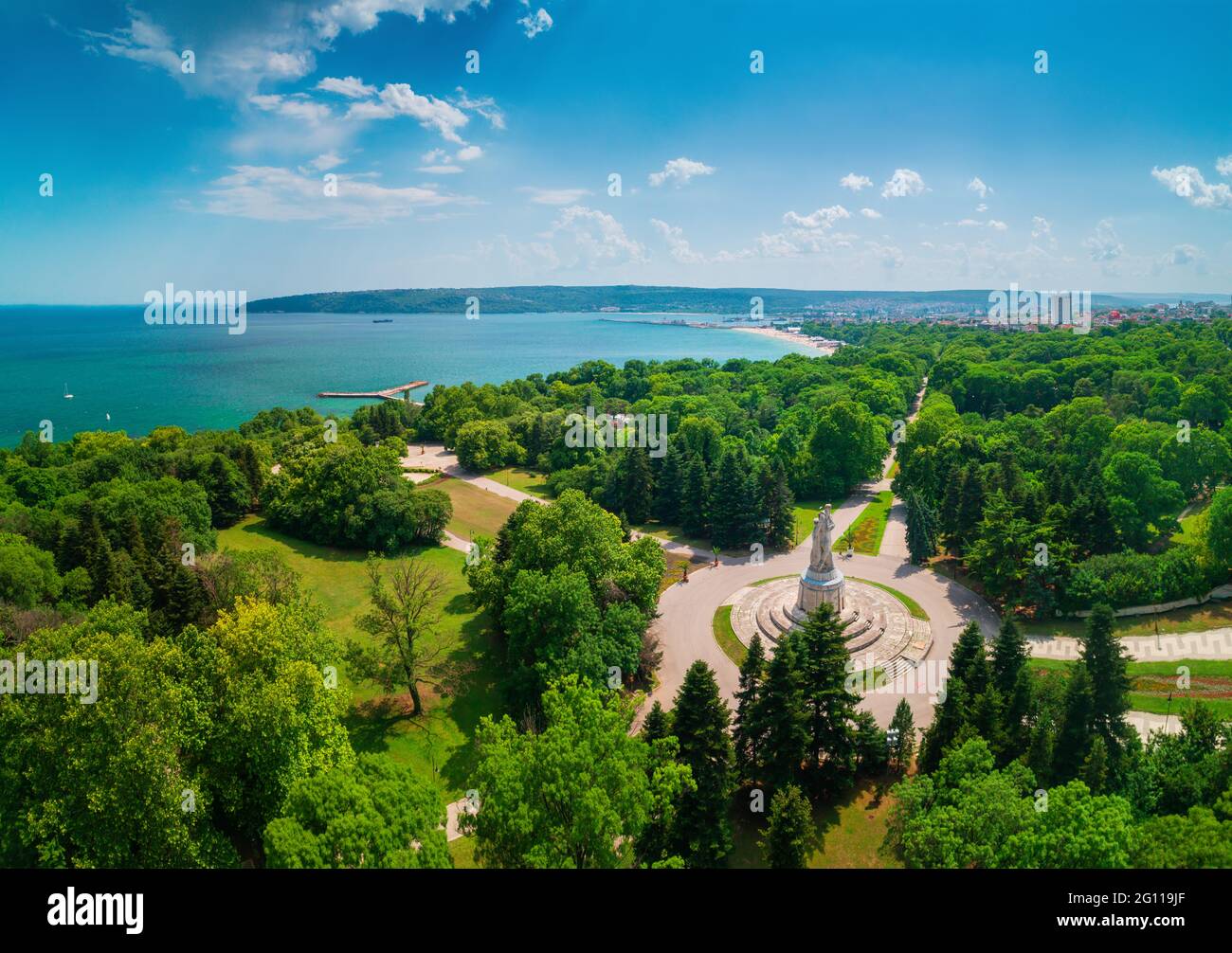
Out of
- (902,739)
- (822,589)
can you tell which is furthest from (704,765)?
(822,589)

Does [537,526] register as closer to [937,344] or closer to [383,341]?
[937,344]

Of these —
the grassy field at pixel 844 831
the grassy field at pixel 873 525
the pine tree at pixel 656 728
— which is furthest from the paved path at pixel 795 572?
the pine tree at pixel 656 728

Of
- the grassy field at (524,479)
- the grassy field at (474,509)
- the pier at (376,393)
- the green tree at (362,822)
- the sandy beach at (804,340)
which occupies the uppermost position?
the sandy beach at (804,340)

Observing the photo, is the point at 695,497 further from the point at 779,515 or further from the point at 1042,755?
the point at 1042,755

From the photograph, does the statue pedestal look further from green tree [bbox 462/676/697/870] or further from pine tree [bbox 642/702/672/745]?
green tree [bbox 462/676/697/870]

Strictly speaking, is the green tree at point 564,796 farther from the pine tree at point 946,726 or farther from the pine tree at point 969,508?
the pine tree at point 969,508
